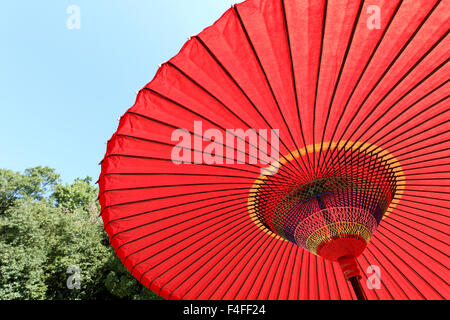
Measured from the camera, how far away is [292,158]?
166cm

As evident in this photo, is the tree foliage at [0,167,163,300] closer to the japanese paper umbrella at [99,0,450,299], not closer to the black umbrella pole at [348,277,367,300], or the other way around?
the japanese paper umbrella at [99,0,450,299]

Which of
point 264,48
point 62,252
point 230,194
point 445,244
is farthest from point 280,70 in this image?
point 62,252

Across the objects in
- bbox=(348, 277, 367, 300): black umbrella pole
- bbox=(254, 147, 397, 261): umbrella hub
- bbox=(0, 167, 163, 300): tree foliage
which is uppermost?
bbox=(254, 147, 397, 261): umbrella hub

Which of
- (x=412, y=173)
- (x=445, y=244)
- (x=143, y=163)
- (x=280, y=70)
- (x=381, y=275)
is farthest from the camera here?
(x=381, y=275)

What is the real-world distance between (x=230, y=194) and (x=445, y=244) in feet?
5.22

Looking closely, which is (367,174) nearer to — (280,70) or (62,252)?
(280,70)

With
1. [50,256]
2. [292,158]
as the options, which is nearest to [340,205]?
[292,158]

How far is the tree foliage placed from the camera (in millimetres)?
9312

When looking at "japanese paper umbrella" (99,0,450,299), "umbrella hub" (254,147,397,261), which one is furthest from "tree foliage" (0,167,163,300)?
"umbrella hub" (254,147,397,261)

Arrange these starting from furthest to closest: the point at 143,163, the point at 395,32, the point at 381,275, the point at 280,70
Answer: the point at 381,275 → the point at 143,163 → the point at 280,70 → the point at 395,32

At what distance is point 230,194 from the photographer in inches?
72.4

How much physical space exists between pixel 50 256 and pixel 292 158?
43.5 feet

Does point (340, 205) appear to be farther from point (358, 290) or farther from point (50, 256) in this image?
point (50, 256)

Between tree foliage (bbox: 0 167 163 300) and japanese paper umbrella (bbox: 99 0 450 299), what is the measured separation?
29.3 ft
